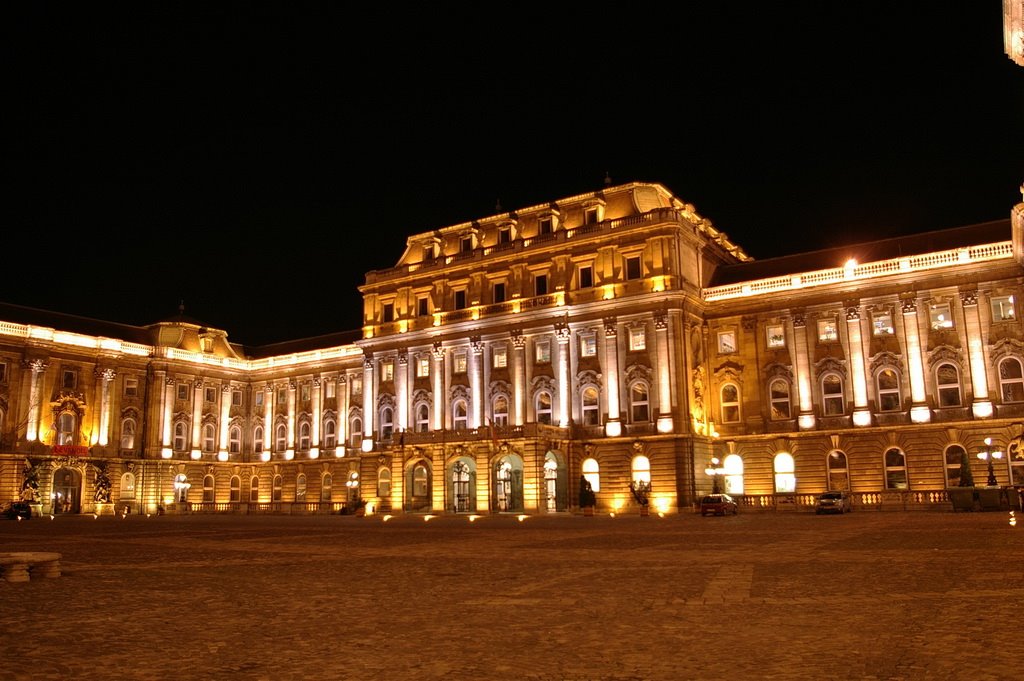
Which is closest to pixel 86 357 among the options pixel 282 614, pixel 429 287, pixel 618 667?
pixel 429 287

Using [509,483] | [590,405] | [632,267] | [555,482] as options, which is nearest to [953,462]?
[590,405]

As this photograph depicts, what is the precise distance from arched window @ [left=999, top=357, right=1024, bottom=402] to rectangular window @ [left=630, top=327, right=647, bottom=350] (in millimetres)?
20492

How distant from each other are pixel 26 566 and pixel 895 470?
47179 millimetres

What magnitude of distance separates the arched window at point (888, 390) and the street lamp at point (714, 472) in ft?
34.3

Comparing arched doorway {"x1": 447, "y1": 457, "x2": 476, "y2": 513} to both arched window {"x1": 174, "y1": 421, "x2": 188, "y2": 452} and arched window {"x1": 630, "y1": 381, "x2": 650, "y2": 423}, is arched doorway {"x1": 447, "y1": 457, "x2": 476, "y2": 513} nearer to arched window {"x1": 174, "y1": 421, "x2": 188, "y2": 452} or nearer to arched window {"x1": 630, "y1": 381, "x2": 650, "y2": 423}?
arched window {"x1": 630, "y1": 381, "x2": 650, "y2": 423}

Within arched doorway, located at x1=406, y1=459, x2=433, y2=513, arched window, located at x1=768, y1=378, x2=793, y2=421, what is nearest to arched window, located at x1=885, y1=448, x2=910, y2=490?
arched window, located at x1=768, y1=378, x2=793, y2=421

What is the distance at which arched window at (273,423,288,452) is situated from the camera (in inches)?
3171

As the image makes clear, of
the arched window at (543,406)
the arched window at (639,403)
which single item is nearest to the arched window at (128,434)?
the arched window at (543,406)

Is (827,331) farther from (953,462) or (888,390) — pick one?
(953,462)

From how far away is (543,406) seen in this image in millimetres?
60250

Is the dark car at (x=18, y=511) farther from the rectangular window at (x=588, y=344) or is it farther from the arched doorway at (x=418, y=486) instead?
the rectangular window at (x=588, y=344)

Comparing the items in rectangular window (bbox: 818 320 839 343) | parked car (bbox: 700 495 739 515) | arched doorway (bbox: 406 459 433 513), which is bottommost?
parked car (bbox: 700 495 739 515)

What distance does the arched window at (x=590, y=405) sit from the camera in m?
58.2

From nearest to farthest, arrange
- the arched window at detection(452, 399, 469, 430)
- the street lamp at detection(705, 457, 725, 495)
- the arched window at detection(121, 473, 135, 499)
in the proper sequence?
the street lamp at detection(705, 457, 725, 495) → the arched window at detection(452, 399, 469, 430) → the arched window at detection(121, 473, 135, 499)
